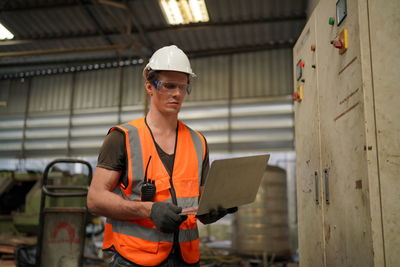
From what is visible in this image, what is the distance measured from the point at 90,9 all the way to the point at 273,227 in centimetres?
516

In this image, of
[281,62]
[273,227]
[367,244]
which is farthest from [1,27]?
[367,244]

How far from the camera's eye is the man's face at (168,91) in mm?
1783

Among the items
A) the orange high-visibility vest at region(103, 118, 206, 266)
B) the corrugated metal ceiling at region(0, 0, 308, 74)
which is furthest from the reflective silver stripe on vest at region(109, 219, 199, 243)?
the corrugated metal ceiling at region(0, 0, 308, 74)

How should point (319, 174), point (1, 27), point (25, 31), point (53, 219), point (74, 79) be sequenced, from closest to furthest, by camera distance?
point (319, 174) < point (53, 219) < point (1, 27) < point (25, 31) < point (74, 79)

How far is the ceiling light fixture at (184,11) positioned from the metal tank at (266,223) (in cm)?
289

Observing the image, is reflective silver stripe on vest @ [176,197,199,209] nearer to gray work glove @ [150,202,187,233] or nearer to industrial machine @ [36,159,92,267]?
gray work glove @ [150,202,187,233]

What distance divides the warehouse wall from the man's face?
19.3 ft

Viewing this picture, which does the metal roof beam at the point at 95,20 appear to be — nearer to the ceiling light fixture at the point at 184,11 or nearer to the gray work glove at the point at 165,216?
the ceiling light fixture at the point at 184,11

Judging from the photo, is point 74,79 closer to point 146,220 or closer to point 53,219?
point 53,219

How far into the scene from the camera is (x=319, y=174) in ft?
6.93

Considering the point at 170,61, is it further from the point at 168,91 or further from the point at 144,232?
the point at 144,232

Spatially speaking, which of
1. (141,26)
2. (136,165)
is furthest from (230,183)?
(141,26)

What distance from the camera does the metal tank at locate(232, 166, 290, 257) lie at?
5.84 meters

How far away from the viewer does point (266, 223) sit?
19.4ft
